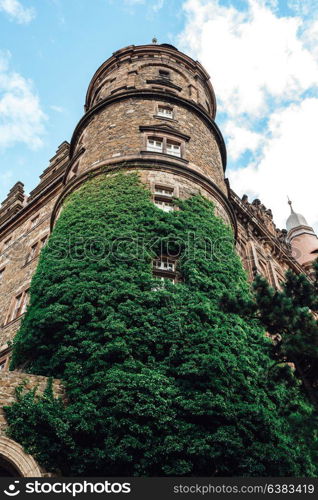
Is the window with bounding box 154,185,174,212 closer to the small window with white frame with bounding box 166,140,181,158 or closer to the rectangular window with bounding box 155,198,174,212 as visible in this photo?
the rectangular window with bounding box 155,198,174,212

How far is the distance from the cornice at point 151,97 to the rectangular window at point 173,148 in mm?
2676

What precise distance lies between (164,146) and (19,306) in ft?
28.7

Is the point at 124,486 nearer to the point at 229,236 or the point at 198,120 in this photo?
the point at 229,236

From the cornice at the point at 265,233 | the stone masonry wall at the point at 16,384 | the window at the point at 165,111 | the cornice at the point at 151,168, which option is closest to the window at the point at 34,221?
the cornice at the point at 151,168

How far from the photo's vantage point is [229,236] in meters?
15.0

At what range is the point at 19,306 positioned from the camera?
63.3 feet

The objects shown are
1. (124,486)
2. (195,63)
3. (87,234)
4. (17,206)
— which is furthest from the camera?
(17,206)

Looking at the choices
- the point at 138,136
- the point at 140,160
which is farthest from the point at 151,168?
the point at 138,136

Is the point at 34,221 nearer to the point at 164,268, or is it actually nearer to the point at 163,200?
→ the point at 163,200

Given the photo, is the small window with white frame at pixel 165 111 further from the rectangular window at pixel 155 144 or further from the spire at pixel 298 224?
the spire at pixel 298 224

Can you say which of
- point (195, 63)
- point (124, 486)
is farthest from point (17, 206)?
point (124, 486)

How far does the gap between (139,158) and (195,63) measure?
36.5 ft

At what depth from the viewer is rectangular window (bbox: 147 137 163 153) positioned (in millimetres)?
17398

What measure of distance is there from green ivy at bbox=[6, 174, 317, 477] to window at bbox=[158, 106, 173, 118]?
21.6 ft
